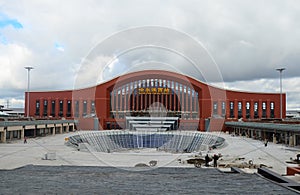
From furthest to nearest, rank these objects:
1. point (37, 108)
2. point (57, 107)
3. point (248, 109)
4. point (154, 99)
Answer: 1. point (37, 108)
2. point (57, 107)
3. point (154, 99)
4. point (248, 109)

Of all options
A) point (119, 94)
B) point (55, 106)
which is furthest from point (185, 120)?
point (55, 106)

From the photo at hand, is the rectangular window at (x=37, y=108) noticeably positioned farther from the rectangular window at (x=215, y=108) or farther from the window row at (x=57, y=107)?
the rectangular window at (x=215, y=108)

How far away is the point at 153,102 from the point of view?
66250 mm

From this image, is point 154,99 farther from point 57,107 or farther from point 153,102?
point 57,107

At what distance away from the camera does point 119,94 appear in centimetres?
6619

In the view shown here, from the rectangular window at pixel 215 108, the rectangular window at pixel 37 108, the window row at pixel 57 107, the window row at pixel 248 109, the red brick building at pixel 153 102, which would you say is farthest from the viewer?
the rectangular window at pixel 37 108

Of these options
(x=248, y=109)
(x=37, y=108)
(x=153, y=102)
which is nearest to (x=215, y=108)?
(x=248, y=109)

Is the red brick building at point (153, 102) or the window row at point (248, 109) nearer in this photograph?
the red brick building at point (153, 102)

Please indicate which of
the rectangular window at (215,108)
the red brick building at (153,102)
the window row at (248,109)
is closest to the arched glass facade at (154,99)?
the red brick building at (153,102)

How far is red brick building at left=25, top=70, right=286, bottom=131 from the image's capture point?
62.8 meters

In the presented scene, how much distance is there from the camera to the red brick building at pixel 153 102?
206 ft

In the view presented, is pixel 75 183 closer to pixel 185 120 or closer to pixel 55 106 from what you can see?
pixel 185 120

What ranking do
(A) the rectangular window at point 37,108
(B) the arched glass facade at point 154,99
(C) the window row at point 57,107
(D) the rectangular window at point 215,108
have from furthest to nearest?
(A) the rectangular window at point 37,108, (C) the window row at point 57,107, (B) the arched glass facade at point 154,99, (D) the rectangular window at point 215,108

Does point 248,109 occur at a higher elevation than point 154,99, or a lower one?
lower
